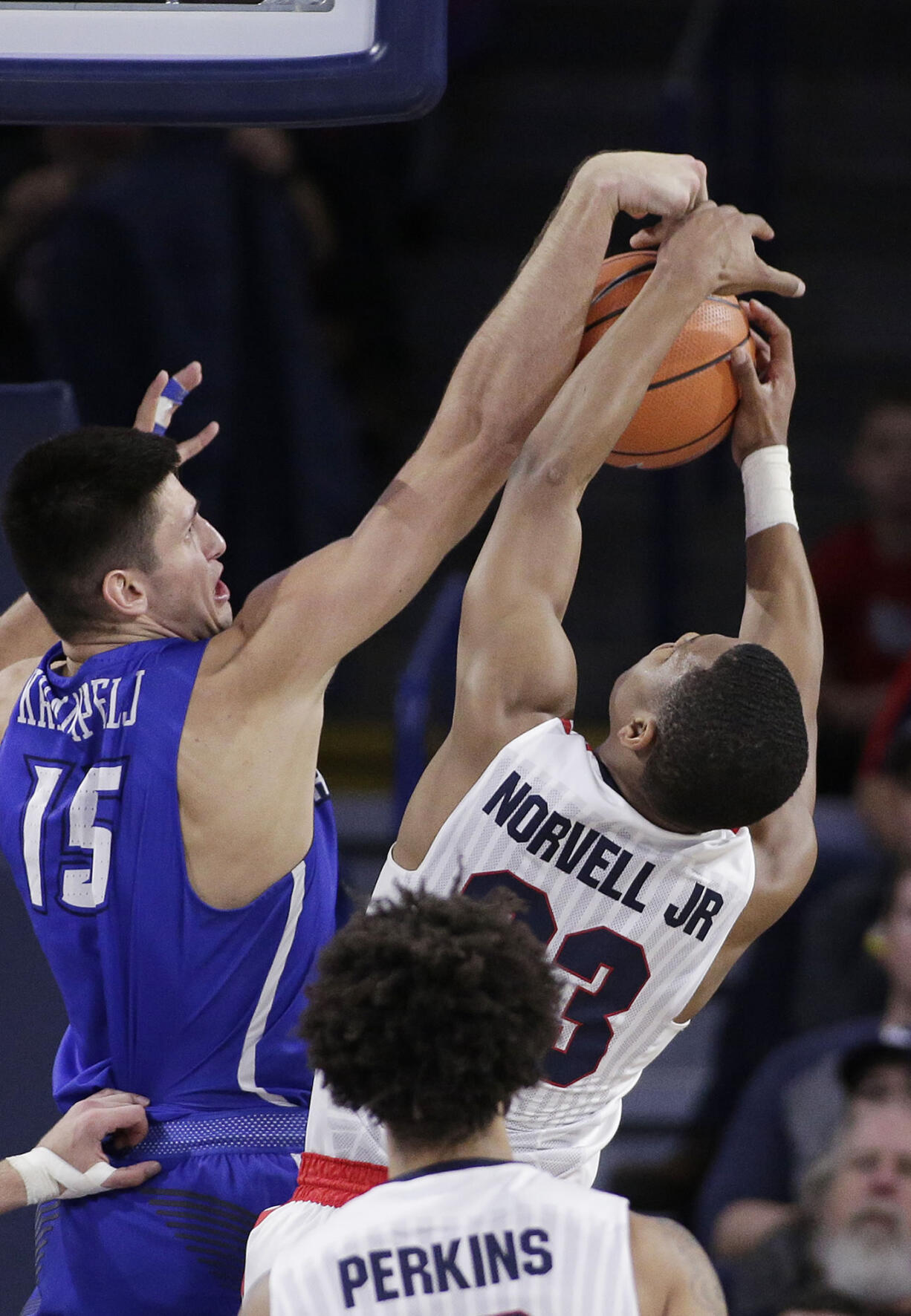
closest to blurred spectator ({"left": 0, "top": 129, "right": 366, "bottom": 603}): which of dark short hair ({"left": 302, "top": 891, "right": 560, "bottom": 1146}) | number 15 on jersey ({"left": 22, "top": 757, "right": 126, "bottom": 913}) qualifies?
number 15 on jersey ({"left": 22, "top": 757, "right": 126, "bottom": 913})

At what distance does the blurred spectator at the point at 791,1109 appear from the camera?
4656 mm

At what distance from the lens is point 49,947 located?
3.07 metres

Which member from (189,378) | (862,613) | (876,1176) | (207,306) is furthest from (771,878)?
(207,306)

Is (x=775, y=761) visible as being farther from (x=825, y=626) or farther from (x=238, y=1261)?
(x=825, y=626)

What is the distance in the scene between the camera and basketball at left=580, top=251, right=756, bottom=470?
3.23m

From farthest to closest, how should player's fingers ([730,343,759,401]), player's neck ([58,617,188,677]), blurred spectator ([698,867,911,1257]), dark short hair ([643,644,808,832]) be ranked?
blurred spectator ([698,867,911,1257]), player's fingers ([730,343,759,401]), player's neck ([58,617,188,677]), dark short hair ([643,644,808,832])

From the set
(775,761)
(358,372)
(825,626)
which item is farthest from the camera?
(358,372)

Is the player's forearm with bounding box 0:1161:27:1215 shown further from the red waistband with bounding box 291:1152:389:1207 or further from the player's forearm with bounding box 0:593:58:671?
the player's forearm with bounding box 0:593:58:671

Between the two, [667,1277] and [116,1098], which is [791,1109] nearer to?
[116,1098]

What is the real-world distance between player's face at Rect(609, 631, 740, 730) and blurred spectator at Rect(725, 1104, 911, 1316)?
6.64ft

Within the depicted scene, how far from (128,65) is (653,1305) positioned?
2.02 metres

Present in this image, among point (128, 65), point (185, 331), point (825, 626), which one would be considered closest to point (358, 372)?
point (185, 331)

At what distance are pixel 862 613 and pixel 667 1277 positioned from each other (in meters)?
4.35

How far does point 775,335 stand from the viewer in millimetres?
3400
